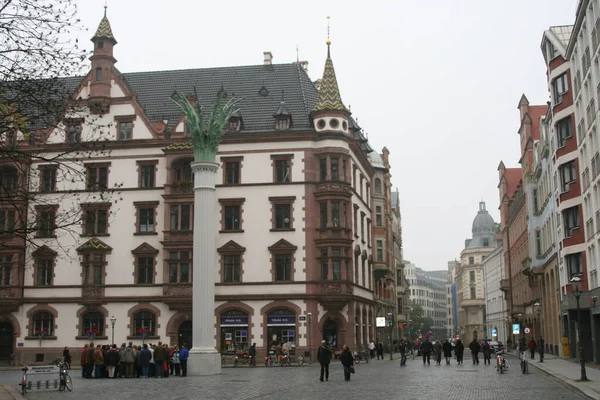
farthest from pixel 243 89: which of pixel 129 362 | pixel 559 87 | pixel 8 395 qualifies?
pixel 8 395

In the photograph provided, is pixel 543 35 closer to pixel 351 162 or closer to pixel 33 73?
pixel 351 162

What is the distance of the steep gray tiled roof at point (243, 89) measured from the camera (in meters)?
63.7

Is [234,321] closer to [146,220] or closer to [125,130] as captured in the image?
[146,220]

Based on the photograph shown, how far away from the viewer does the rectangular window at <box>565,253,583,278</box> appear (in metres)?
50.2

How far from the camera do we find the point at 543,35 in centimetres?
5709

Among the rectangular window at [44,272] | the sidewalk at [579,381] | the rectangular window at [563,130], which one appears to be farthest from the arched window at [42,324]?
→ the rectangular window at [563,130]

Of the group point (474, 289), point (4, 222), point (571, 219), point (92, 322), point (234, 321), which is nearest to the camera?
point (4, 222)

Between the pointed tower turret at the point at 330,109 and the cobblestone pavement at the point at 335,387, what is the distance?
2562 cm

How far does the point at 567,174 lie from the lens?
51406 millimetres

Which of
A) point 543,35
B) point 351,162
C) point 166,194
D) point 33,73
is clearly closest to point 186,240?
point 166,194

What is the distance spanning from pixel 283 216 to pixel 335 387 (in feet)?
96.7

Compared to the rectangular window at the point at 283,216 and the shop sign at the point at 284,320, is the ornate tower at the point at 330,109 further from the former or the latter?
the shop sign at the point at 284,320

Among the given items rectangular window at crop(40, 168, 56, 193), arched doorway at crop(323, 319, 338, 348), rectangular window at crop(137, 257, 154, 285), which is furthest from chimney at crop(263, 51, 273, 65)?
rectangular window at crop(40, 168, 56, 193)

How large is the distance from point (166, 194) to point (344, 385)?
31.7m
